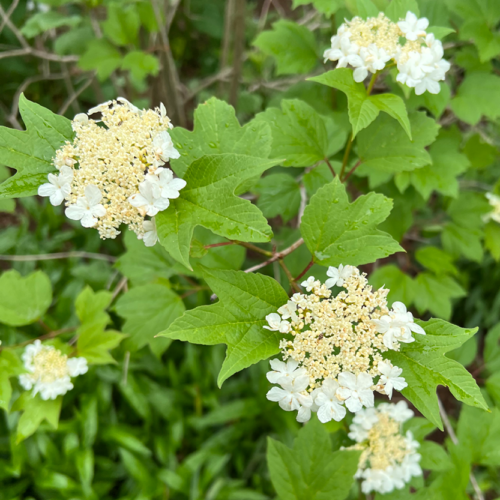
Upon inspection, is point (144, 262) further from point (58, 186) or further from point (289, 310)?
point (289, 310)

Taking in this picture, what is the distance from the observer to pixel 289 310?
3.56 feet

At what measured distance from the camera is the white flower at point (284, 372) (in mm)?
1052

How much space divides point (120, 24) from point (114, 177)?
1775 millimetres

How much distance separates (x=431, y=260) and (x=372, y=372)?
1542 millimetres

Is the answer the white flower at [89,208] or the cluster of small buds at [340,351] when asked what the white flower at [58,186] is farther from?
the cluster of small buds at [340,351]

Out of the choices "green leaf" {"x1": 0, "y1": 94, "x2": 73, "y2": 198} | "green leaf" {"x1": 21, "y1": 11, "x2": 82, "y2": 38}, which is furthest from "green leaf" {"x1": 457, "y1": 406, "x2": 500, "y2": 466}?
"green leaf" {"x1": 21, "y1": 11, "x2": 82, "y2": 38}

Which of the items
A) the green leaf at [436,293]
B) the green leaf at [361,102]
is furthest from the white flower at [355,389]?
the green leaf at [436,293]

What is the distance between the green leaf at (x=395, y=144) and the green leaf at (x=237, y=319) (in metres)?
0.82

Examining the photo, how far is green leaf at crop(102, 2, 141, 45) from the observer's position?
235cm

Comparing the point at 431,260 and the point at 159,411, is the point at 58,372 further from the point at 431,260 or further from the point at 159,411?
the point at 431,260

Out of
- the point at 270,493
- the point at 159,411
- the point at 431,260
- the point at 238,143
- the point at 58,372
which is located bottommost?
the point at 270,493

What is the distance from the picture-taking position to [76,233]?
3254 millimetres

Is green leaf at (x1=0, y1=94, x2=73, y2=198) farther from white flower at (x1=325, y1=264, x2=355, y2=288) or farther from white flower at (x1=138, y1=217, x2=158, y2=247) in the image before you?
white flower at (x1=325, y1=264, x2=355, y2=288)

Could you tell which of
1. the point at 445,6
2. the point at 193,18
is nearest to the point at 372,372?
the point at 445,6
